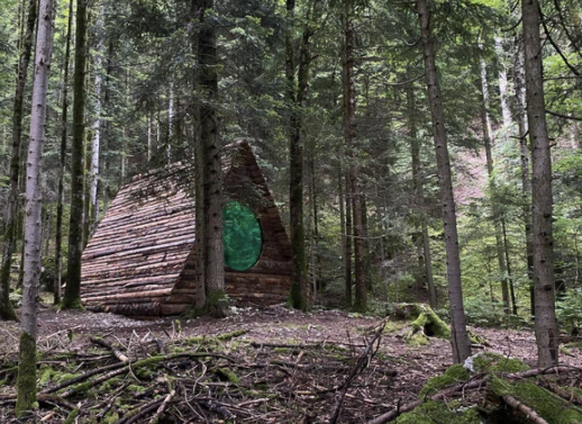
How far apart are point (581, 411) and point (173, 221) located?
37.6ft

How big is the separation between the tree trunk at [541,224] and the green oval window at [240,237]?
867 centimetres

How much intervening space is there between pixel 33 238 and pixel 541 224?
4.35 meters

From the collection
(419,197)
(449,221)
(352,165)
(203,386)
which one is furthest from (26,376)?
(419,197)

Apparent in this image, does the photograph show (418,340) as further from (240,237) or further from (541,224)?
(240,237)

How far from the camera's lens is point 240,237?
40.3 feet

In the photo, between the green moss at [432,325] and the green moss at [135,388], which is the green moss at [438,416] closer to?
the green moss at [135,388]

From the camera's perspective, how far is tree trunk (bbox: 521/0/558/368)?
3969 millimetres

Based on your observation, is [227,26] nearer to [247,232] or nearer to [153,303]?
[247,232]

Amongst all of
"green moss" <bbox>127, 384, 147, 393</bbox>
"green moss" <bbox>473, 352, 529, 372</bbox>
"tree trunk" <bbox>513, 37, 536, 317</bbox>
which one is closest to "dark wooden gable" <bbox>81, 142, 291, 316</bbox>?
"green moss" <bbox>127, 384, 147, 393</bbox>

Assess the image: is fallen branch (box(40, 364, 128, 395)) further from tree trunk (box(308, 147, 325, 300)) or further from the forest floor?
tree trunk (box(308, 147, 325, 300))

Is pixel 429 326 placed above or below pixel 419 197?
below

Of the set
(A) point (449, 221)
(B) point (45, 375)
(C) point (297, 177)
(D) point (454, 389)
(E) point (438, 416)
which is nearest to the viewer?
(E) point (438, 416)

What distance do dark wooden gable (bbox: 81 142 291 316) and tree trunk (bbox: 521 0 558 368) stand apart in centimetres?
641

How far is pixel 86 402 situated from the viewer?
3381 mm
